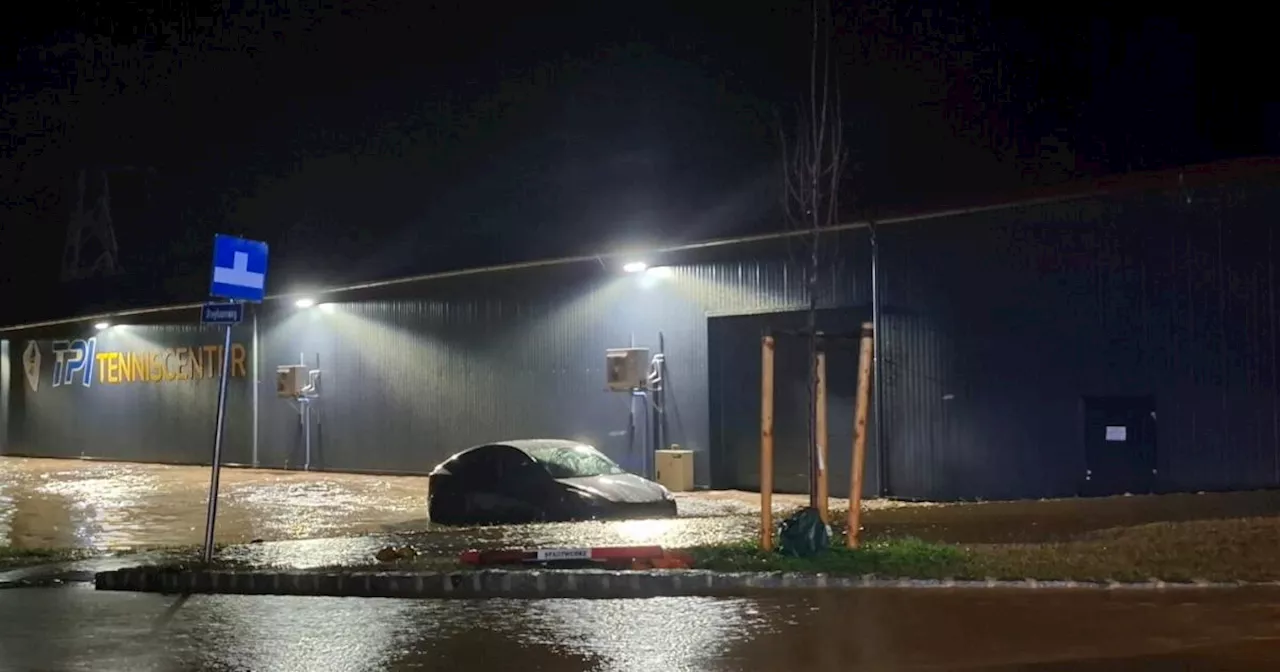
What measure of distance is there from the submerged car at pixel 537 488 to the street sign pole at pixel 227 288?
5281 millimetres

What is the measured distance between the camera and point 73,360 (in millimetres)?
42344

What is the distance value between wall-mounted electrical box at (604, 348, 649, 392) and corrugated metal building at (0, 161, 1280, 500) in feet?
1.56

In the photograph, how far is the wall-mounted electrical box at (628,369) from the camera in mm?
24844

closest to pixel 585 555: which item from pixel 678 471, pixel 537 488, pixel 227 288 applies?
pixel 227 288

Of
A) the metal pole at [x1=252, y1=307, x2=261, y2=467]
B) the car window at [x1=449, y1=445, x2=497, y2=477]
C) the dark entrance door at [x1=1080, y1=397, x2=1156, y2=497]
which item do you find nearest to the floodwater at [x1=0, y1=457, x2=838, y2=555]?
the metal pole at [x1=252, y1=307, x2=261, y2=467]

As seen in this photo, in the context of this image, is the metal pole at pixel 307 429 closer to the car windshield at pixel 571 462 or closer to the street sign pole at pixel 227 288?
the car windshield at pixel 571 462

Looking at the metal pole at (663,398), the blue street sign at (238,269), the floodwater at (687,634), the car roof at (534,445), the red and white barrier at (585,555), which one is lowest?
the floodwater at (687,634)

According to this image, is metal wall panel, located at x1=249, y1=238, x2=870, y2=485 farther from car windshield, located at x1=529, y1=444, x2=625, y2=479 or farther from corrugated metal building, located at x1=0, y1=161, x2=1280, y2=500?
car windshield, located at x1=529, y1=444, x2=625, y2=479

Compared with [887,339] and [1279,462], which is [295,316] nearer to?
[887,339]

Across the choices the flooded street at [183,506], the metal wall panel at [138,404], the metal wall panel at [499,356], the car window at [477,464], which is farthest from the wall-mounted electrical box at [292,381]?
the car window at [477,464]

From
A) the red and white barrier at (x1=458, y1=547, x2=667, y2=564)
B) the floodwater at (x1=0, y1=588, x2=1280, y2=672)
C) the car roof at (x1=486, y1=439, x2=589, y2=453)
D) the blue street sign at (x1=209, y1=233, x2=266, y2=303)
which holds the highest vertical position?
the blue street sign at (x1=209, y1=233, x2=266, y2=303)

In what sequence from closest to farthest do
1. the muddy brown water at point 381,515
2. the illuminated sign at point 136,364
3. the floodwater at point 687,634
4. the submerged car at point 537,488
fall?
the floodwater at point 687,634 < the muddy brown water at point 381,515 < the submerged car at point 537,488 < the illuminated sign at point 136,364

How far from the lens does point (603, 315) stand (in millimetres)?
26109

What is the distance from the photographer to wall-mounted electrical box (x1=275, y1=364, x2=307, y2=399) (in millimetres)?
32562
